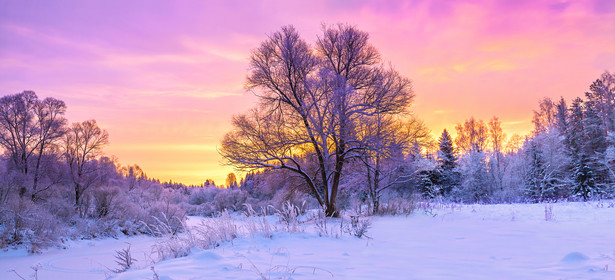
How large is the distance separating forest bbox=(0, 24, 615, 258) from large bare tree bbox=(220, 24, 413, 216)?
0.05m

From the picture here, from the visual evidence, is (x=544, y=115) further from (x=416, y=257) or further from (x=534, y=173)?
(x=416, y=257)

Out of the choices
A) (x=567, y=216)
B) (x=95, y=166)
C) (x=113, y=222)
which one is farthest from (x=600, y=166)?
(x=95, y=166)

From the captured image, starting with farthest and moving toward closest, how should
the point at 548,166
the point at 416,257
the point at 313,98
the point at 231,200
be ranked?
the point at 231,200 < the point at 548,166 < the point at 313,98 < the point at 416,257

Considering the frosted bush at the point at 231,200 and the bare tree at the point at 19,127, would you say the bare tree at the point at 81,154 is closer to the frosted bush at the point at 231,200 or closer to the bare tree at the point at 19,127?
the bare tree at the point at 19,127

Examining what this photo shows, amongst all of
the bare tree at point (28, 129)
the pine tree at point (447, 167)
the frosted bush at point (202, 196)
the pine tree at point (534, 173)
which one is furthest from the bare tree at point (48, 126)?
the pine tree at point (534, 173)

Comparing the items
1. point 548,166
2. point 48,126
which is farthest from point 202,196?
point 548,166

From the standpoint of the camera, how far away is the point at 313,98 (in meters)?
16.0

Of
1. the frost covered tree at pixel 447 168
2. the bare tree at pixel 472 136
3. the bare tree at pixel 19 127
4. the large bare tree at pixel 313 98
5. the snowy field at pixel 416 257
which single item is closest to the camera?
the snowy field at pixel 416 257

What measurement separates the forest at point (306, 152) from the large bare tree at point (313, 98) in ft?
0.17

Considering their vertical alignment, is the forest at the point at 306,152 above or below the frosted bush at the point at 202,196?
above

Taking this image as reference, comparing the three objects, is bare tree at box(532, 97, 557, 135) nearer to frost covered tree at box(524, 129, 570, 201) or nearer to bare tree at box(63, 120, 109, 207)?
frost covered tree at box(524, 129, 570, 201)

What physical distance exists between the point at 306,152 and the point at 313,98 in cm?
464

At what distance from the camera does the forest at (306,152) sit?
1597 cm

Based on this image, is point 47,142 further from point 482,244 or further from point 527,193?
point 527,193
